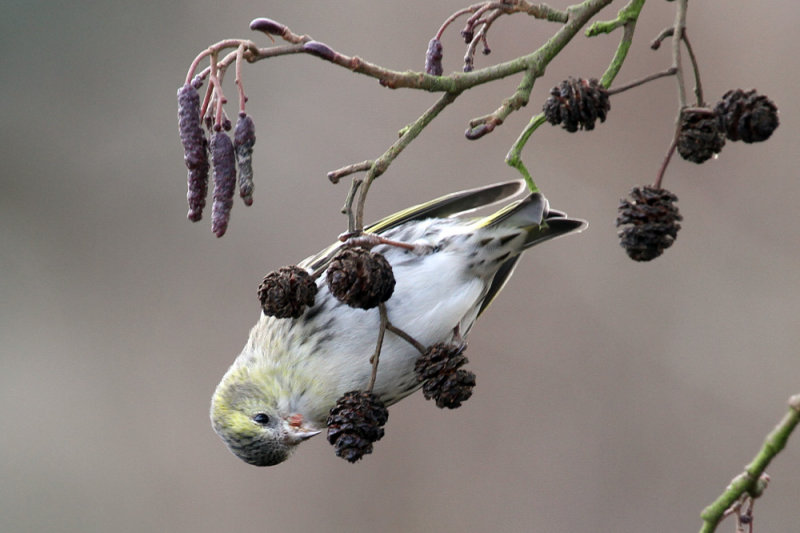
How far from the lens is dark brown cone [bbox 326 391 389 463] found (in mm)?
1855

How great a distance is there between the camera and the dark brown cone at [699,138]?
67.8 inches

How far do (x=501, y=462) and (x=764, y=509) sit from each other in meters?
1.28

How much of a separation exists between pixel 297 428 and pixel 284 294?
1005mm

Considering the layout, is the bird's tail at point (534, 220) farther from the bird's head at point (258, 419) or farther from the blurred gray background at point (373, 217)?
the blurred gray background at point (373, 217)

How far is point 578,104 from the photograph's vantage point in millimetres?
1729

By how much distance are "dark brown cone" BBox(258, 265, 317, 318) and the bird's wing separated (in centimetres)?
80

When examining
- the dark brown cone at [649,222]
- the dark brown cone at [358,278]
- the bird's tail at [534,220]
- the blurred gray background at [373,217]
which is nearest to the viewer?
the dark brown cone at [649,222]

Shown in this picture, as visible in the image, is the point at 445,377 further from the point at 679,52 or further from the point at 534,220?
the point at 534,220

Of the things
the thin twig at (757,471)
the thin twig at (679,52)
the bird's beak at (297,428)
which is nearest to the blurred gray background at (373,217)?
the bird's beak at (297,428)

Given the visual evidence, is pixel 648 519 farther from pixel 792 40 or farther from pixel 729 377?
pixel 792 40

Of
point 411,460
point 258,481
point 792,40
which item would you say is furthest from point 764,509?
point 258,481

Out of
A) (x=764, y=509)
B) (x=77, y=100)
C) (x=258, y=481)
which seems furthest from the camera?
(x=77, y=100)

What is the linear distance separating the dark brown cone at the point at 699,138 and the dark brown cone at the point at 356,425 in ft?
2.47

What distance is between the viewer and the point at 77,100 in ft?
20.6
